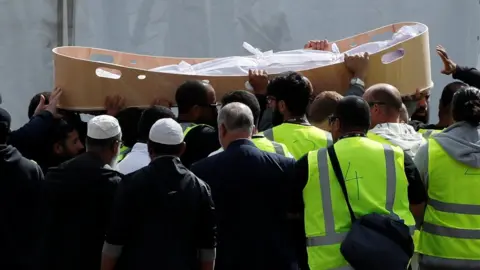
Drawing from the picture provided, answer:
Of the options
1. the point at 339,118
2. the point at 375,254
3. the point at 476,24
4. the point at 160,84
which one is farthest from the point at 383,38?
the point at 375,254

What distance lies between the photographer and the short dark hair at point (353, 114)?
3.26m

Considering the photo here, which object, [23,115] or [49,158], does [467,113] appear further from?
[23,115]

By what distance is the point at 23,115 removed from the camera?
6246mm

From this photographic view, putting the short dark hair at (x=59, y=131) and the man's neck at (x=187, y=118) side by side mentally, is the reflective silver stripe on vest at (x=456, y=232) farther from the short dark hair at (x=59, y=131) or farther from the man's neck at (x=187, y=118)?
the short dark hair at (x=59, y=131)

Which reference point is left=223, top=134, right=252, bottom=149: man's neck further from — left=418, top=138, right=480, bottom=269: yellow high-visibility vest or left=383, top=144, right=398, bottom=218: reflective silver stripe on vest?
left=418, top=138, right=480, bottom=269: yellow high-visibility vest

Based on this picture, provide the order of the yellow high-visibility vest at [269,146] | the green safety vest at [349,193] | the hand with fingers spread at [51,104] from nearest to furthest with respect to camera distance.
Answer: the green safety vest at [349,193] < the yellow high-visibility vest at [269,146] < the hand with fingers spread at [51,104]

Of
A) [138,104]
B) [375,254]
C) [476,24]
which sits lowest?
[375,254]

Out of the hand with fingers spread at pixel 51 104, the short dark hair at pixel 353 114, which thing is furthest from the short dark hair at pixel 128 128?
the short dark hair at pixel 353 114

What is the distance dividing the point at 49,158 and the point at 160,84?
676 millimetres

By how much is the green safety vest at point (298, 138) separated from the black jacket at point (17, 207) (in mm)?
1056

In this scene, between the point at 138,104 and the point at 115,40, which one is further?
the point at 115,40

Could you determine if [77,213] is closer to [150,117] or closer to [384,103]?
[150,117]

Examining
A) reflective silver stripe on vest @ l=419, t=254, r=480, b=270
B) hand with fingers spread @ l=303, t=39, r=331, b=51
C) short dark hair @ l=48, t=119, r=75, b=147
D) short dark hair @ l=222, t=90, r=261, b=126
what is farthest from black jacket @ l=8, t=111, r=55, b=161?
reflective silver stripe on vest @ l=419, t=254, r=480, b=270

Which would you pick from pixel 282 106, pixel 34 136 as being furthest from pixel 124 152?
pixel 282 106
